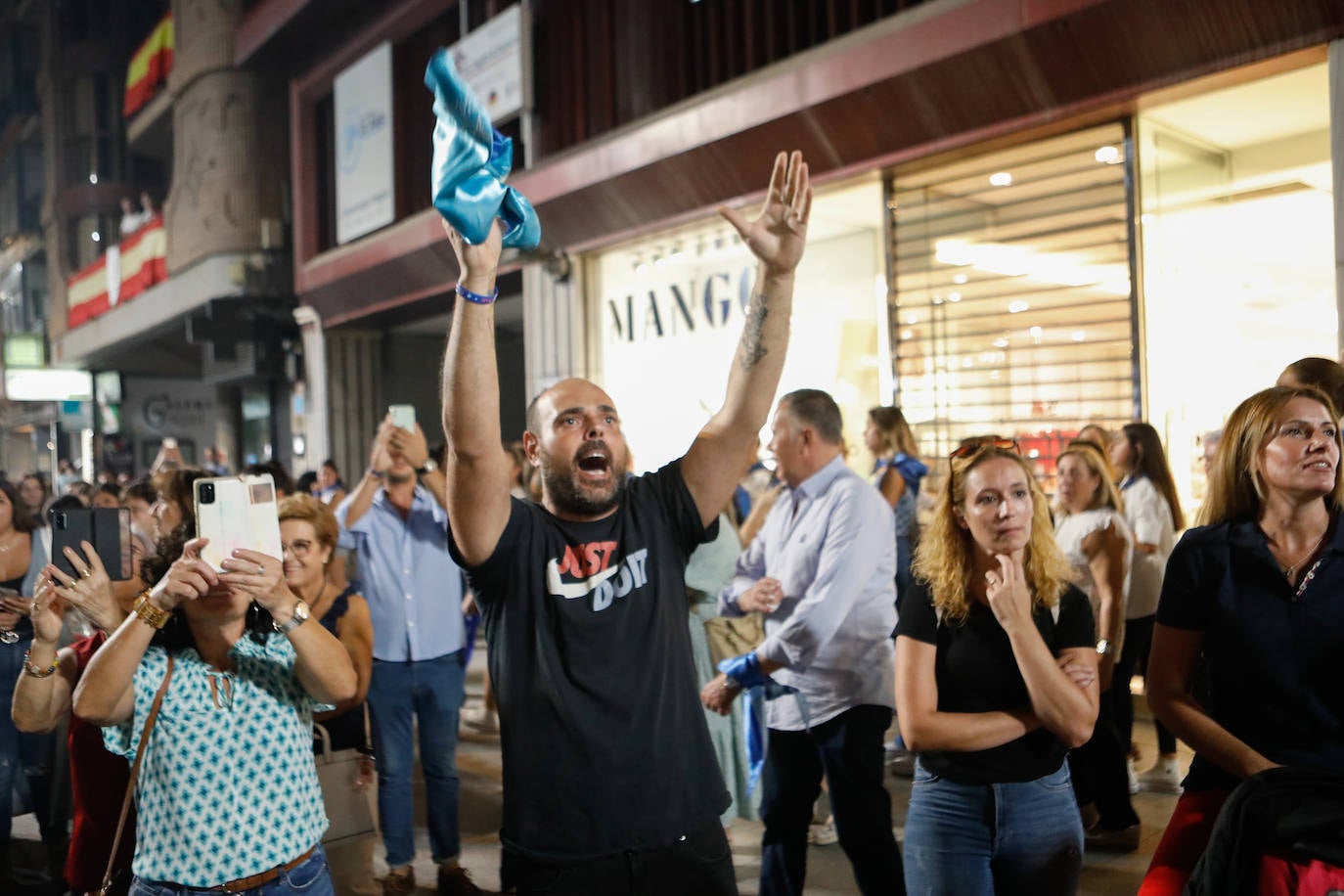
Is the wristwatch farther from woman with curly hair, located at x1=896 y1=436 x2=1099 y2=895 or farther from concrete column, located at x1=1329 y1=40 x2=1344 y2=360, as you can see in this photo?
concrete column, located at x1=1329 y1=40 x2=1344 y2=360

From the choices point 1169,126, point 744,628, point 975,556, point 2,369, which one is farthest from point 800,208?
point 2,369

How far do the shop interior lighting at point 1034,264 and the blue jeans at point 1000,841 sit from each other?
18.7 ft

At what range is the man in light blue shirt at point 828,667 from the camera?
3.86 meters

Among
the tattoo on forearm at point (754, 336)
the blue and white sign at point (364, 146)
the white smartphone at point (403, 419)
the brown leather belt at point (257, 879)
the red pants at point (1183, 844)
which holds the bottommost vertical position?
the brown leather belt at point (257, 879)

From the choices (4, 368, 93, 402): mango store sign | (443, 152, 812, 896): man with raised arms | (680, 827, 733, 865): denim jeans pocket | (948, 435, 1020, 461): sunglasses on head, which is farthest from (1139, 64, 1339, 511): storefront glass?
(4, 368, 93, 402): mango store sign

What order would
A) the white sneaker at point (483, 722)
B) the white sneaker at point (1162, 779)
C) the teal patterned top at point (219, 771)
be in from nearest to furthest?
1. the teal patterned top at point (219, 771)
2. the white sneaker at point (1162, 779)
3. the white sneaker at point (483, 722)

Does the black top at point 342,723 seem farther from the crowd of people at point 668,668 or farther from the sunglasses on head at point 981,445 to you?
the sunglasses on head at point 981,445

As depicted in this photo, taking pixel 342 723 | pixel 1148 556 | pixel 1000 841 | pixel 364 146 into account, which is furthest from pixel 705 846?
pixel 364 146

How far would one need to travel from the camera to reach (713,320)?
10984 millimetres

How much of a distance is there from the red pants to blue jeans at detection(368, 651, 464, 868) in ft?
11.1

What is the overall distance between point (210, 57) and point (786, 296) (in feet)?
66.4

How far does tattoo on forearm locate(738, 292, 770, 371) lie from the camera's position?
2.81 m

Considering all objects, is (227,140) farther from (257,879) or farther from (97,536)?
(257,879)

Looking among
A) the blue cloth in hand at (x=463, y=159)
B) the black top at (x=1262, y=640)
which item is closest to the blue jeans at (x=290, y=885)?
the blue cloth in hand at (x=463, y=159)
